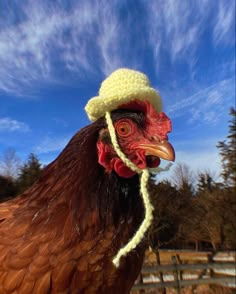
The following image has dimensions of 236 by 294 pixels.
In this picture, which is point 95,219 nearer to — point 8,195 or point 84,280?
point 84,280

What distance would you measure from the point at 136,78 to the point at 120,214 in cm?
87

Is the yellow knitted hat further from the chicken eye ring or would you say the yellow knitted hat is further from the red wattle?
the red wattle

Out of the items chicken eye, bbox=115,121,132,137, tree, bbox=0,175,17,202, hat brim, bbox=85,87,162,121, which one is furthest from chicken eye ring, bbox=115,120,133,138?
tree, bbox=0,175,17,202

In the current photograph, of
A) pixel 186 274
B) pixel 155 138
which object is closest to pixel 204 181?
pixel 186 274

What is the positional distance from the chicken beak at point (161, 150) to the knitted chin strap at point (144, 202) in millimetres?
114

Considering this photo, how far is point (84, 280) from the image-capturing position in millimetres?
1688

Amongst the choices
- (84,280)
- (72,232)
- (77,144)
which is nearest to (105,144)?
(77,144)

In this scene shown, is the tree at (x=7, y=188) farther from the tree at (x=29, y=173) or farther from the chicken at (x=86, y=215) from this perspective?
the chicken at (x=86, y=215)

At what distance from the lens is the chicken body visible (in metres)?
1.70

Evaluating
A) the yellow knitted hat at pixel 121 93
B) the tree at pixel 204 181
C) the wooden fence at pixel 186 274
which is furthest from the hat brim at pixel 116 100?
the tree at pixel 204 181

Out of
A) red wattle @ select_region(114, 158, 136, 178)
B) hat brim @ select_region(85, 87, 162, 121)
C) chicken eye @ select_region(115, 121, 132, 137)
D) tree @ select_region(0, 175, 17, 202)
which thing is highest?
tree @ select_region(0, 175, 17, 202)

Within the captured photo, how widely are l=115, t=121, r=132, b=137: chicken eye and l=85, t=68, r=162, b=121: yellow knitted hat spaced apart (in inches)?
4.9

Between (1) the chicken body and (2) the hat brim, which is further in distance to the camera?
(2) the hat brim

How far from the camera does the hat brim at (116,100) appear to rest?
205cm
